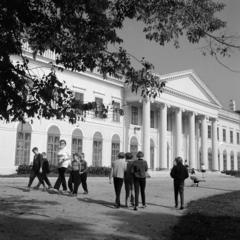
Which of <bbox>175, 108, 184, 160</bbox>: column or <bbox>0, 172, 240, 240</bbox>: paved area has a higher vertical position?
<bbox>175, 108, 184, 160</bbox>: column

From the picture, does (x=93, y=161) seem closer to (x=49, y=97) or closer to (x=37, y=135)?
(x=37, y=135)

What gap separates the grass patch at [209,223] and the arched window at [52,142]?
18.1 metres

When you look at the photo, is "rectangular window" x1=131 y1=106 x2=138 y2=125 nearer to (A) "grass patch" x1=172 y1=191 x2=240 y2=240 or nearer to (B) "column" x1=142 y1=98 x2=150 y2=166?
(B) "column" x1=142 y1=98 x2=150 y2=166

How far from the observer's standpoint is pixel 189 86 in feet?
130

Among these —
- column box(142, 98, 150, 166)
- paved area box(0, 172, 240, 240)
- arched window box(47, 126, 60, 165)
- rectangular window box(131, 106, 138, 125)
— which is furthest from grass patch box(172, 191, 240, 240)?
rectangular window box(131, 106, 138, 125)

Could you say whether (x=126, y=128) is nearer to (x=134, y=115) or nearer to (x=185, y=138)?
(x=134, y=115)

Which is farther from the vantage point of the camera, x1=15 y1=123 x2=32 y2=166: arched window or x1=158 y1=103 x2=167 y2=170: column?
x1=158 y1=103 x2=167 y2=170: column

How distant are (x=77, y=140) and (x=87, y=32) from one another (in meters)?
22.5

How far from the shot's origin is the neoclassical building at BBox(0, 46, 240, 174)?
25444 millimetres

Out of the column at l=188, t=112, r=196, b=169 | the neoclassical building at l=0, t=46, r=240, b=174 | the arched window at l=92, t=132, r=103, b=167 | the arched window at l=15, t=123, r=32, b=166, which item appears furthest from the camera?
the column at l=188, t=112, r=196, b=169

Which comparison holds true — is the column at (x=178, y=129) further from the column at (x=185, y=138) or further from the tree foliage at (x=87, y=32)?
the tree foliage at (x=87, y=32)

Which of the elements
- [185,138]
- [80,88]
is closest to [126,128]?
[80,88]

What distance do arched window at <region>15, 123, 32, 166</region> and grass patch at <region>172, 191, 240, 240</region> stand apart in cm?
1702

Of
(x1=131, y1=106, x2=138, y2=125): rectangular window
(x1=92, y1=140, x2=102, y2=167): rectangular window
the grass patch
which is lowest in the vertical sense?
the grass patch
